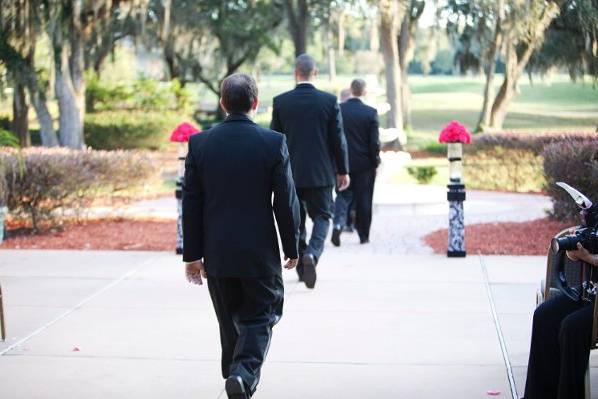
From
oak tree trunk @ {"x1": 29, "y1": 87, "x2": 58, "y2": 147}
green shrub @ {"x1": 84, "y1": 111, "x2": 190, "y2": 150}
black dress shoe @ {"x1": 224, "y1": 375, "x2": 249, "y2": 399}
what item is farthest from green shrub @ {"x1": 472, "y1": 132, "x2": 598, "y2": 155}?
green shrub @ {"x1": 84, "y1": 111, "x2": 190, "y2": 150}

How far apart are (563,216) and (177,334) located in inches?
280

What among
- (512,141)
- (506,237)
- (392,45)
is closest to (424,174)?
(512,141)

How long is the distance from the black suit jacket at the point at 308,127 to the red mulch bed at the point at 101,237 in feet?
10.9

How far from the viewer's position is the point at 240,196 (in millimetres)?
5637

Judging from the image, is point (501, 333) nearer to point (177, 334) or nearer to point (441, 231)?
point (177, 334)

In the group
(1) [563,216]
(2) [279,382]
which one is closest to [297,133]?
(2) [279,382]

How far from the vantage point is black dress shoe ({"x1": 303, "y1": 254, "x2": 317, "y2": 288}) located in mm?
9320

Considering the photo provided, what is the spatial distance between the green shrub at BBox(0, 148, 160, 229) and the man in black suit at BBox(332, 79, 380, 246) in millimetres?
3352

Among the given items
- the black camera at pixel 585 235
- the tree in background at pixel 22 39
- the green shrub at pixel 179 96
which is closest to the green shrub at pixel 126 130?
the green shrub at pixel 179 96

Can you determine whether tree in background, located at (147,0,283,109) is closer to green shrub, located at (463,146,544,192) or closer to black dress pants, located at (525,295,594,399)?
green shrub, located at (463,146,544,192)

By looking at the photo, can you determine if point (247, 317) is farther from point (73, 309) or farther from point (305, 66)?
point (305, 66)

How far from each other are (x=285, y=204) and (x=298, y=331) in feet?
7.81

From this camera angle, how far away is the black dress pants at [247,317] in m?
5.61

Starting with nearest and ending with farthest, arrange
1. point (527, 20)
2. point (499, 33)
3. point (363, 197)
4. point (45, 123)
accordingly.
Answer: point (363, 197)
point (45, 123)
point (527, 20)
point (499, 33)
